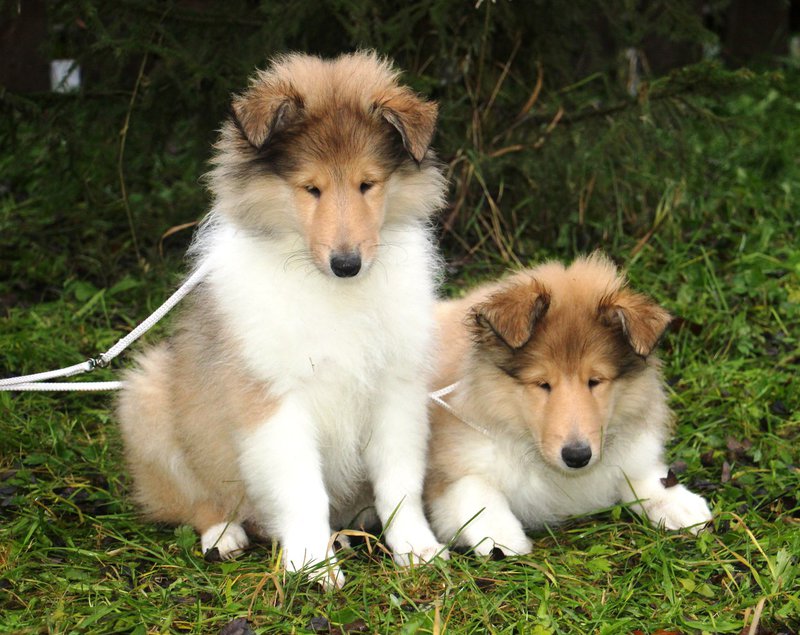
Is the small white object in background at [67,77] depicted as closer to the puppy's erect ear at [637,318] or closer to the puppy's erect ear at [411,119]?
the puppy's erect ear at [411,119]

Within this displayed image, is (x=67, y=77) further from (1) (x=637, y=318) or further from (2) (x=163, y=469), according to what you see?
(1) (x=637, y=318)

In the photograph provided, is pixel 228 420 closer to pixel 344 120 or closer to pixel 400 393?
pixel 400 393

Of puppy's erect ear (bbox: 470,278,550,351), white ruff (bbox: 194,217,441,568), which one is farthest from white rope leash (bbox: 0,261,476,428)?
puppy's erect ear (bbox: 470,278,550,351)

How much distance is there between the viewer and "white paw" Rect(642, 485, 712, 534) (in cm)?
405

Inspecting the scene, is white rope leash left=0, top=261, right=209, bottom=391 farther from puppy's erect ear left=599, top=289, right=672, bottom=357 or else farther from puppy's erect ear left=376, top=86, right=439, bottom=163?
puppy's erect ear left=599, top=289, right=672, bottom=357

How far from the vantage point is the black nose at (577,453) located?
3.64 meters

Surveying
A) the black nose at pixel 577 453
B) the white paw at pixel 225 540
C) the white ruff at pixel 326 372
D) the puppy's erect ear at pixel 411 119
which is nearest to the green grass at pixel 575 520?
the white paw at pixel 225 540

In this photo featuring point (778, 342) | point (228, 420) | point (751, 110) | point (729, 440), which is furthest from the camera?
point (751, 110)

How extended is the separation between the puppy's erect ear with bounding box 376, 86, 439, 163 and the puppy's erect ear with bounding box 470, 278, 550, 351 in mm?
647

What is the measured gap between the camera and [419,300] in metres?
3.78

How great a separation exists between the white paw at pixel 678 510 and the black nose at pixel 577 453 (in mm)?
569

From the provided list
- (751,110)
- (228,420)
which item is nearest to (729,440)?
(228,420)

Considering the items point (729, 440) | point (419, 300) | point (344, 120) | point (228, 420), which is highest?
point (344, 120)

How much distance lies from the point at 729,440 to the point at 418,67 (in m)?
2.88
